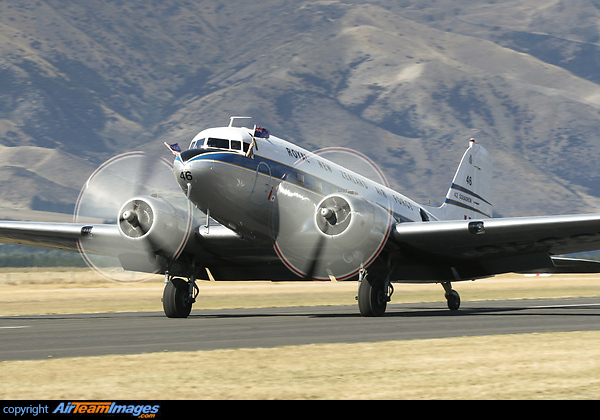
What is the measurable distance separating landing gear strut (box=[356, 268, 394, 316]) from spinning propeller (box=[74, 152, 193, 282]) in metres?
5.59

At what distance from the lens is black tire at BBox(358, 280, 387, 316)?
23.2 meters

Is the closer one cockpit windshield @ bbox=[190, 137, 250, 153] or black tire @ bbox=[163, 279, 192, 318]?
cockpit windshield @ bbox=[190, 137, 250, 153]

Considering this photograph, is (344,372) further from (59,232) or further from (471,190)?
(471,190)

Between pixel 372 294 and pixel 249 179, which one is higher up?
pixel 249 179

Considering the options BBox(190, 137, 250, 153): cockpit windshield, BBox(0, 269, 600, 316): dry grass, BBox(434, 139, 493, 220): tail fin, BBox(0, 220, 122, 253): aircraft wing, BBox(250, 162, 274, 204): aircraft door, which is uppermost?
BBox(190, 137, 250, 153): cockpit windshield

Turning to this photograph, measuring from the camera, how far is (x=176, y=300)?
81.3 feet

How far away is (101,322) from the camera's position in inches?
907

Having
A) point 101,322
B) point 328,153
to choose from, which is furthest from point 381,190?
point 101,322

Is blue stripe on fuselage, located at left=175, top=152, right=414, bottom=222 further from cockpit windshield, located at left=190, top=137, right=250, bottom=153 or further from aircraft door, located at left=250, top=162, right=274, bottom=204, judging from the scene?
cockpit windshield, located at left=190, top=137, right=250, bottom=153

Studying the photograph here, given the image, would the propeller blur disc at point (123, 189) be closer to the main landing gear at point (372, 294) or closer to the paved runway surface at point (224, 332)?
the paved runway surface at point (224, 332)

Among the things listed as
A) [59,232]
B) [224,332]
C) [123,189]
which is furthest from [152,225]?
[224,332]

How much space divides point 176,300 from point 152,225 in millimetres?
2844

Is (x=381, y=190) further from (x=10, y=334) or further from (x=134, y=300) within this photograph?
(x=134, y=300)

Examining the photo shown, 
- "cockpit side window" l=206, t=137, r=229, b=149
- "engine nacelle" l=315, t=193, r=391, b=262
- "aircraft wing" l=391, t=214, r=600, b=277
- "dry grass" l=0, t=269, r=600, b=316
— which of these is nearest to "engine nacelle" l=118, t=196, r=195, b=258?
"cockpit side window" l=206, t=137, r=229, b=149
